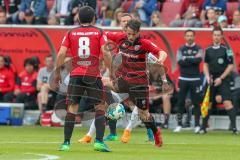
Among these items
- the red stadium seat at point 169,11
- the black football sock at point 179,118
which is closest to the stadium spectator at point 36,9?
the red stadium seat at point 169,11

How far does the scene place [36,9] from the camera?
2481 centimetres

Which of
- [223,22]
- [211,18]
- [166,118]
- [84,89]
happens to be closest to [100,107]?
[84,89]

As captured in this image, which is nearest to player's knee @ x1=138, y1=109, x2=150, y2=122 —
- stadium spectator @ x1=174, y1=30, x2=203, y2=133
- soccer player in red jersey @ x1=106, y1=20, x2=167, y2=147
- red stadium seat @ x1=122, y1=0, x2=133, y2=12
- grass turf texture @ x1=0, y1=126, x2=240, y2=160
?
soccer player in red jersey @ x1=106, y1=20, x2=167, y2=147

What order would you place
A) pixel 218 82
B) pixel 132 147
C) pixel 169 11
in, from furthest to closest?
pixel 169 11 < pixel 218 82 < pixel 132 147

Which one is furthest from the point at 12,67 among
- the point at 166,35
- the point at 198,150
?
the point at 198,150

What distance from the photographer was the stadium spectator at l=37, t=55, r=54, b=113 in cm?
2223

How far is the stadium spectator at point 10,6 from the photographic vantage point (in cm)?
2512

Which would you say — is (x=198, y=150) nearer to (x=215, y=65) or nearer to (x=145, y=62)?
(x=145, y=62)

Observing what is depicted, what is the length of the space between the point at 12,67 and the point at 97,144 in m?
10.4

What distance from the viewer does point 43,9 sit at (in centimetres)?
2488

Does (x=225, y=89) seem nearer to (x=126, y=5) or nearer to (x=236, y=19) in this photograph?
(x=236, y=19)

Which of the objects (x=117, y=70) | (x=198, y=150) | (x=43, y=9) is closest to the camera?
(x=198, y=150)

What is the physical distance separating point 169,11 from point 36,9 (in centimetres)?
393

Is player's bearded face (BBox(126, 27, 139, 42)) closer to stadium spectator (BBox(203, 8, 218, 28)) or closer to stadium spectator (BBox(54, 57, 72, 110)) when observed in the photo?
stadium spectator (BBox(54, 57, 72, 110))
